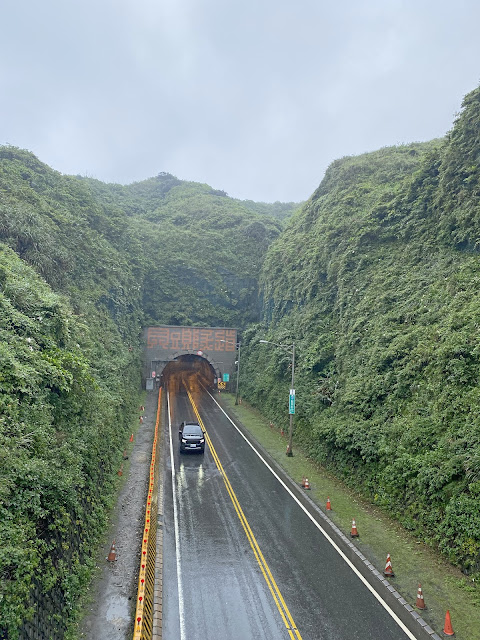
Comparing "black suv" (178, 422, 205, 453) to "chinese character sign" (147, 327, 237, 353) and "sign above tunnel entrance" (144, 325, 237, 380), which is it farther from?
"chinese character sign" (147, 327, 237, 353)

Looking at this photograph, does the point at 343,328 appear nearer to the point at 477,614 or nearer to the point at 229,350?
the point at 477,614

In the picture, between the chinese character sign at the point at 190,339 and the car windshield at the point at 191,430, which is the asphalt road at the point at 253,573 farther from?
the chinese character sign at the point at 190,339

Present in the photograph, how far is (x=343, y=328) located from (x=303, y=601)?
19662mm

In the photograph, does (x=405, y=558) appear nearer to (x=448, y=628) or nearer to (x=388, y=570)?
(x=388, y=570)

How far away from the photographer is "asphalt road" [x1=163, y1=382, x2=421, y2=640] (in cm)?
984

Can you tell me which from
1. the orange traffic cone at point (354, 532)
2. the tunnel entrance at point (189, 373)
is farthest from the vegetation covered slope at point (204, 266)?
Result: the orange traffic cone at point (354, 532)

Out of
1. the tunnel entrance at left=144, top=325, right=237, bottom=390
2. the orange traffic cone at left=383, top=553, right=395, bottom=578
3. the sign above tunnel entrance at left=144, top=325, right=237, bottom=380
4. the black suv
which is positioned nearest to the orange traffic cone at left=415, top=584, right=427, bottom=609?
the orange traffic cone at left=383, top=553, right=395, bottom=578

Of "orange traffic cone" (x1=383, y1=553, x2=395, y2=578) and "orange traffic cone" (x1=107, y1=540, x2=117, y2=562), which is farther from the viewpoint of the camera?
"orange traffic cone" (x1=107, y1=540, x2=117, y2=562)

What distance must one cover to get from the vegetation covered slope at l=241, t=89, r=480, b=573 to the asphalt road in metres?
3.67

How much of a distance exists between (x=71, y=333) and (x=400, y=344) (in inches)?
692

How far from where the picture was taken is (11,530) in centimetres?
796

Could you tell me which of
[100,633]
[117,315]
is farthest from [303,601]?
[117,315]

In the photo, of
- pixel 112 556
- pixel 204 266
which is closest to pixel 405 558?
pixel 112 556

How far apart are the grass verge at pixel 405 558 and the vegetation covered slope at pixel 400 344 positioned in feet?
1.63
